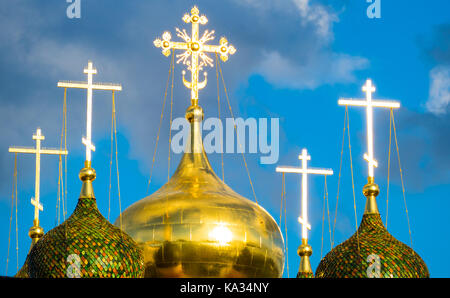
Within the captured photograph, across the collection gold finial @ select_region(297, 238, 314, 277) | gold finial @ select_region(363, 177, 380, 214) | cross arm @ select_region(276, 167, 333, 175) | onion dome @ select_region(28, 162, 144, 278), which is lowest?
onion dome @ select_region(28, 162, 144, 278)

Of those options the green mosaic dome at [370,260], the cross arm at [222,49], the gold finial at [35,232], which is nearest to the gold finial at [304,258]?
the green mosaic dome at [370,260]

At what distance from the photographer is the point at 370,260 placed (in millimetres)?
35531

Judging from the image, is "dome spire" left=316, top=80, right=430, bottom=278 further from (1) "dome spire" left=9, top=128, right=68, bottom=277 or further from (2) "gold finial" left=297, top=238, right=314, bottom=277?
(1) "dome spire" left=9, top=128, right=68, bottom=277

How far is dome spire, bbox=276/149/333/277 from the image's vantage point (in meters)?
40.9

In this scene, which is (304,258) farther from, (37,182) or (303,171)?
(37,182)

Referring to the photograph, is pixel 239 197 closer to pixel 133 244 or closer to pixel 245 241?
pixel 245 241

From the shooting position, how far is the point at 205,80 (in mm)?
41625

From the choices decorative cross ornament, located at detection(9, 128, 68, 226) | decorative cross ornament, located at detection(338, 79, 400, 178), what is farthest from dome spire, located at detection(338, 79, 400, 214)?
decorative cross ornament, located at detection(9, 128, 68, 226)

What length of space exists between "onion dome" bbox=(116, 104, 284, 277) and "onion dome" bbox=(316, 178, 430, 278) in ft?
7.88

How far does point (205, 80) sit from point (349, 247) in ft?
26.5

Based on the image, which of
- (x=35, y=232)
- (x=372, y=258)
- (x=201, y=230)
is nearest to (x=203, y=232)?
(x=201, y=230)

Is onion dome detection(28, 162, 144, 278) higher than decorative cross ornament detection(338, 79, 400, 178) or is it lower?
lower
